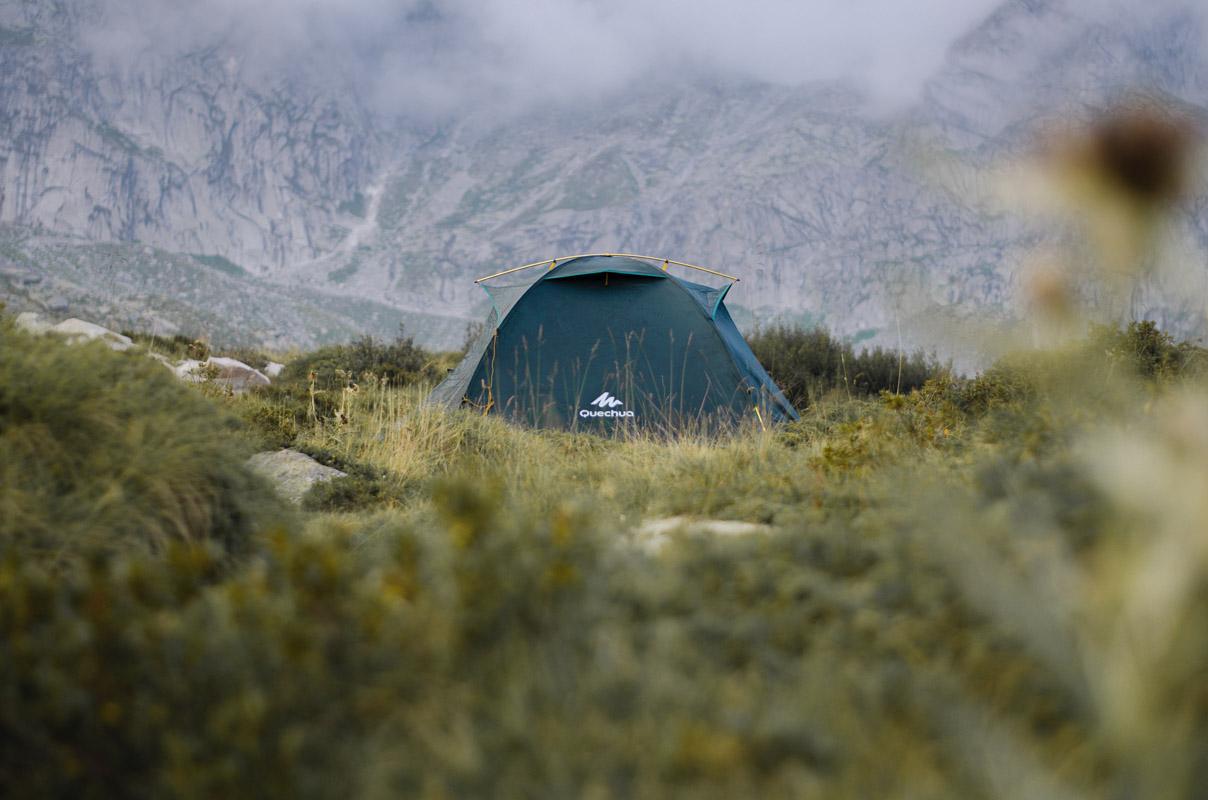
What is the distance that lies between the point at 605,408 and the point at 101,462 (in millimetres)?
6545

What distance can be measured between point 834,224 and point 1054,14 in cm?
8332

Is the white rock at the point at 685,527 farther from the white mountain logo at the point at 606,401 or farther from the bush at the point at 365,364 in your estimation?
the bush at the point at 365,364

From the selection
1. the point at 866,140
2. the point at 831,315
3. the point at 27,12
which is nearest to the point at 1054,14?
the point at 866,140

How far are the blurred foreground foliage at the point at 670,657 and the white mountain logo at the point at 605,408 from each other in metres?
6.62

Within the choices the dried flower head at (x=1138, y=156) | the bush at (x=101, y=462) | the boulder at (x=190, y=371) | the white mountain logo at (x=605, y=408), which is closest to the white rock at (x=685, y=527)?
the bush at (x=101, y=462)

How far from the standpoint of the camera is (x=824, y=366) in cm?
1351

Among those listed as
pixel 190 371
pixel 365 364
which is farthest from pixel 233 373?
pixel 190 371

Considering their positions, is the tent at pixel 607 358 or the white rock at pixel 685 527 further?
the tent at pixel 607 358

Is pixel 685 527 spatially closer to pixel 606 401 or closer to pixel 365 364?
pixel 606 401

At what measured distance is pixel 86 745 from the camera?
1868mm

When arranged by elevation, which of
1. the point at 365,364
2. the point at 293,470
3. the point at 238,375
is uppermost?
the point at 365,364

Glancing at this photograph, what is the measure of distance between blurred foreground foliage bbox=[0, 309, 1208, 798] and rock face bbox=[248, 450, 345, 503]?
3207mm

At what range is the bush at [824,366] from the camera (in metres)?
12.9

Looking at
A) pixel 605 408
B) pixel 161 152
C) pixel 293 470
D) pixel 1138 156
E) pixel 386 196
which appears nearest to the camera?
pixel 1138 156
